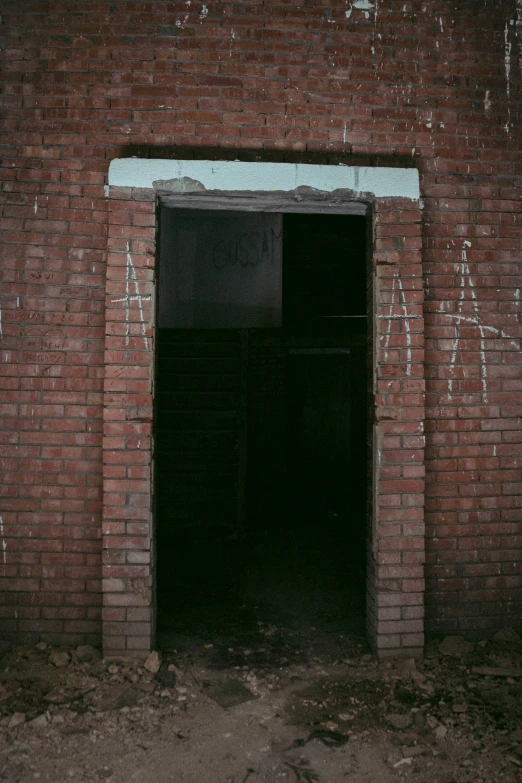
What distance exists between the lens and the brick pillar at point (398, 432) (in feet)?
10.2

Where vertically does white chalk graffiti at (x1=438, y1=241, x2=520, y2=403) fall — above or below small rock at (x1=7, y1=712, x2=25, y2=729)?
above

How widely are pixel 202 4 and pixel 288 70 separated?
63cm

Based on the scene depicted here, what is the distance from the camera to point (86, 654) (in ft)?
10.1

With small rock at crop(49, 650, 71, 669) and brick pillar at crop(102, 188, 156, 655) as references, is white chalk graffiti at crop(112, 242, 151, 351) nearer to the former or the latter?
brick pillar at crop(102, 188, 156, 655)

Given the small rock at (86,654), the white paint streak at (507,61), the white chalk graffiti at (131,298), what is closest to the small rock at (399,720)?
the small rock at (86,654)

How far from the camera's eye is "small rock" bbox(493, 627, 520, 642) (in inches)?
127

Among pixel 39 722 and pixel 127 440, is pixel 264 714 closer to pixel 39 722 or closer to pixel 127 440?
pixel 39 722

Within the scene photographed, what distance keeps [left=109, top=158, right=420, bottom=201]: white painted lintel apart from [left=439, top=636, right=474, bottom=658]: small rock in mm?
2644

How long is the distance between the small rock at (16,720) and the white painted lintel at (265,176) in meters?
2.78

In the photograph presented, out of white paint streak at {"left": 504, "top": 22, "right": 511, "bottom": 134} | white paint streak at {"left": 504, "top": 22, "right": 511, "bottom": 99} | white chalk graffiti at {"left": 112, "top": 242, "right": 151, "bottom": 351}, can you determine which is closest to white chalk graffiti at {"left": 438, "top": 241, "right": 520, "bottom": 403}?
white paint streak at {"left": 504, "top": 22, "right": 511, "bottom": 134}

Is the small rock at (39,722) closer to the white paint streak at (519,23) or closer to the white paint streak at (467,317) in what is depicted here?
the white paint streak at (467,317)

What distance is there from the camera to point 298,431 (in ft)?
33.9

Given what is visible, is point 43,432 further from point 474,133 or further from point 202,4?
point 474,133

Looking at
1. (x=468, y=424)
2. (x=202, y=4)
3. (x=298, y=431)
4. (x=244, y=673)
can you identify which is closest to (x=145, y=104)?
(x=202, y=4)
